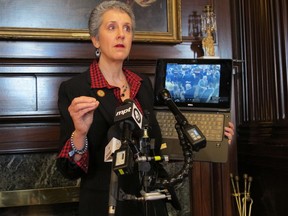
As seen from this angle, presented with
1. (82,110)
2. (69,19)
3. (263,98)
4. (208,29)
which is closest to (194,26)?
(208,29)

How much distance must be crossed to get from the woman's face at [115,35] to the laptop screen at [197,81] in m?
0.18

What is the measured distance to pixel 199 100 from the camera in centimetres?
118

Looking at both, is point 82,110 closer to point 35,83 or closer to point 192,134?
point 192,134

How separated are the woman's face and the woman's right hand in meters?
0.30

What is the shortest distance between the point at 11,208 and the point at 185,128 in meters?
Answer: 1.20

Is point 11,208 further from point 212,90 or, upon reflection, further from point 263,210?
point 263,210

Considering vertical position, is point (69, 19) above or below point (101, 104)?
above

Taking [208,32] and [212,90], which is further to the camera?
[208,32]

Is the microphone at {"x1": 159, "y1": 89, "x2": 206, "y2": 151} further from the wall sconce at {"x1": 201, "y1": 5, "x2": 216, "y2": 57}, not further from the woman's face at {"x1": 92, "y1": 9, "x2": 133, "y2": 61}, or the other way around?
the wall sconce at {"x1": 201, "y1": 5, "x2": 216, "y2": 57}

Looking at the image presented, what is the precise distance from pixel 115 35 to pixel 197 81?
32 cm

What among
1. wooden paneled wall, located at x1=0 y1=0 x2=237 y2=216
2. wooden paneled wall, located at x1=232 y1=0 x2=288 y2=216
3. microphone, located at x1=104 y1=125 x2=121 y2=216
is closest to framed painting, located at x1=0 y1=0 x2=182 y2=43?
wooden paneled wall, located at x1=0 y1=0 x2=237 y2=216

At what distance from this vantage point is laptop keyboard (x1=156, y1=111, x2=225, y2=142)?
1123 mm

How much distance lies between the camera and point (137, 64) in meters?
1.75

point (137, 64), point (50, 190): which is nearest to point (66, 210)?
point (50, 190)
